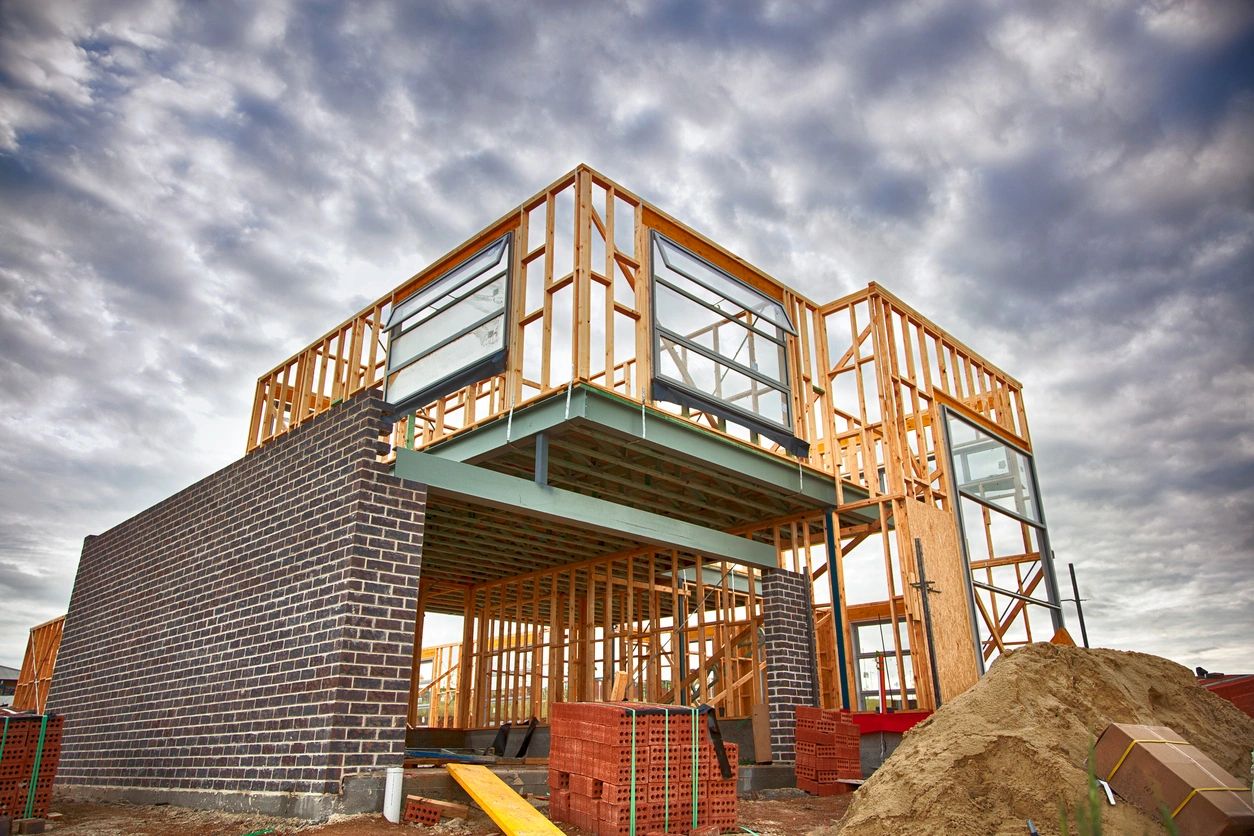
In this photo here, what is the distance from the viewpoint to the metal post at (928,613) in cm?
1204

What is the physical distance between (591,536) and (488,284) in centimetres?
499

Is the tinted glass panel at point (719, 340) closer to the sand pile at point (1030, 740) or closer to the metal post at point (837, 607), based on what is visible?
the metal post at point (837, 607)

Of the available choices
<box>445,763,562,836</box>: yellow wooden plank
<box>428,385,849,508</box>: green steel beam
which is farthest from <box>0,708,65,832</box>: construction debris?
<box>428,385,849,508</box>: green steel beam

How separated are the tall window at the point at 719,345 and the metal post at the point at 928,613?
2.41 metres

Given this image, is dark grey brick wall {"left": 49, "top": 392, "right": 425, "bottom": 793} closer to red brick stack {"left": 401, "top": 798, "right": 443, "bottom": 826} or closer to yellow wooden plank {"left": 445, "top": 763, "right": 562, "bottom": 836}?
red brick stack {"left": 401, "top": 798, "right": 443, "bottom": 826}

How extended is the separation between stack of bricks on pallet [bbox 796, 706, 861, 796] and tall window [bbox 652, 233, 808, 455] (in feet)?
14.0

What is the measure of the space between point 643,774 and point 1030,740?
3256 millimetres

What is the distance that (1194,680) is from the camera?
8.09 m

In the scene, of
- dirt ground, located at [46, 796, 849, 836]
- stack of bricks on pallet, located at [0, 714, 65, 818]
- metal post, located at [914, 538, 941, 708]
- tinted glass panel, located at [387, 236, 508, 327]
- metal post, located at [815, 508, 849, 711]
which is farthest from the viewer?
metal post, located at [815, 508, 849, 711]

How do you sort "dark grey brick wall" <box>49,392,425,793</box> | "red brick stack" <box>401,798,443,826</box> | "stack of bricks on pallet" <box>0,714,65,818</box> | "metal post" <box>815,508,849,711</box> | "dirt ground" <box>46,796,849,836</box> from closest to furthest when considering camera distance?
"dirt ground" <box>46,796,849,836</box>, "red brick stack" <box>401,798,443,826</box>, "dark grey brick wall" <box>49,392,425,793</box>, "stack of bricks on pallet" <box>0,714,65,818</box>, "metal post" <box>815,508,849,711</box>

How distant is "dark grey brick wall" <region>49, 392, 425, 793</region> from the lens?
8.37 meters

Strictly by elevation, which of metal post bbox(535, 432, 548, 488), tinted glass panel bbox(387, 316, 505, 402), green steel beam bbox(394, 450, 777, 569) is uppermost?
tinted glass panel bbox(387, 316, 505, 402)

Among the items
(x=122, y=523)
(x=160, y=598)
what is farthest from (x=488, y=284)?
(x=122, y=523)

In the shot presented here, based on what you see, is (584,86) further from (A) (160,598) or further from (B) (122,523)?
(B) (122,523)
